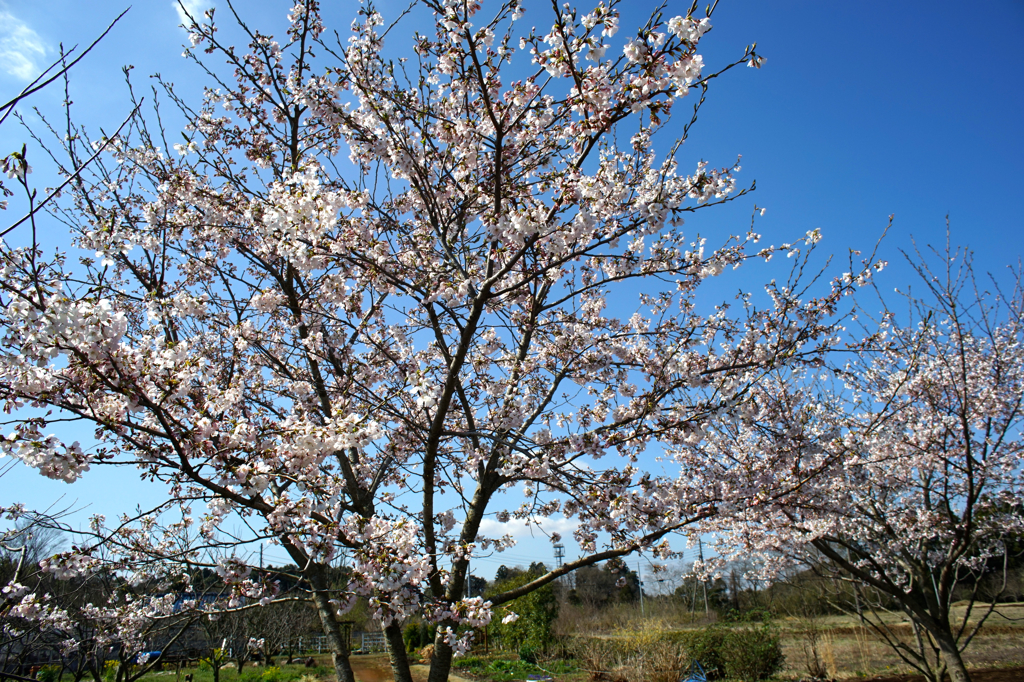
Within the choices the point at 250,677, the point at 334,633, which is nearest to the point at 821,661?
the point at 334,633

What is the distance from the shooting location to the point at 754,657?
417 inches

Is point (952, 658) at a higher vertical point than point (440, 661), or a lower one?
lower

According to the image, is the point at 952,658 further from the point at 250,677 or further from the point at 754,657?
the point at 250,677

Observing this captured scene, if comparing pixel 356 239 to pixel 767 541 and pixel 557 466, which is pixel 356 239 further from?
pixel 767 541

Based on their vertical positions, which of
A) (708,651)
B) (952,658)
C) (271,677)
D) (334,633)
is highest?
(334,633)

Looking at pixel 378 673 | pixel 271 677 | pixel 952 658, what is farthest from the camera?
pixel 378 673

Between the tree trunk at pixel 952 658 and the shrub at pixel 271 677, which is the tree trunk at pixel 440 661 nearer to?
the tree trunk at pixel 952 658

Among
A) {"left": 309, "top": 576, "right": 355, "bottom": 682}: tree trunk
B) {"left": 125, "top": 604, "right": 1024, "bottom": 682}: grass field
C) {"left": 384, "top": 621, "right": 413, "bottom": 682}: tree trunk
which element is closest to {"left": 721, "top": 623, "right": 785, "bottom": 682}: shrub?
{"left": 125, "top": 604, "right": 1024, "bottom": 682}: grass field

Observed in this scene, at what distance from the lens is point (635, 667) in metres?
10.7

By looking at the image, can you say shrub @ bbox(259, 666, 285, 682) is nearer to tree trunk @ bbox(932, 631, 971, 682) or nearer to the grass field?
the grass field

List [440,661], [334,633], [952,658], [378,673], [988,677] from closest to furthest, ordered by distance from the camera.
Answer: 1. [334,633]
2. [440,661]
3. [952,658]
4. [988,677]
5. [378,673]

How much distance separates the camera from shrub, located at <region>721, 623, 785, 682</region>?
10.6 m

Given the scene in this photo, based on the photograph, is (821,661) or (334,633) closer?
(334,633)

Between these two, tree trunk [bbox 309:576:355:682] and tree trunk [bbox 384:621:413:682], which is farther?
tree trunk [bbox 384:621:413:682]
